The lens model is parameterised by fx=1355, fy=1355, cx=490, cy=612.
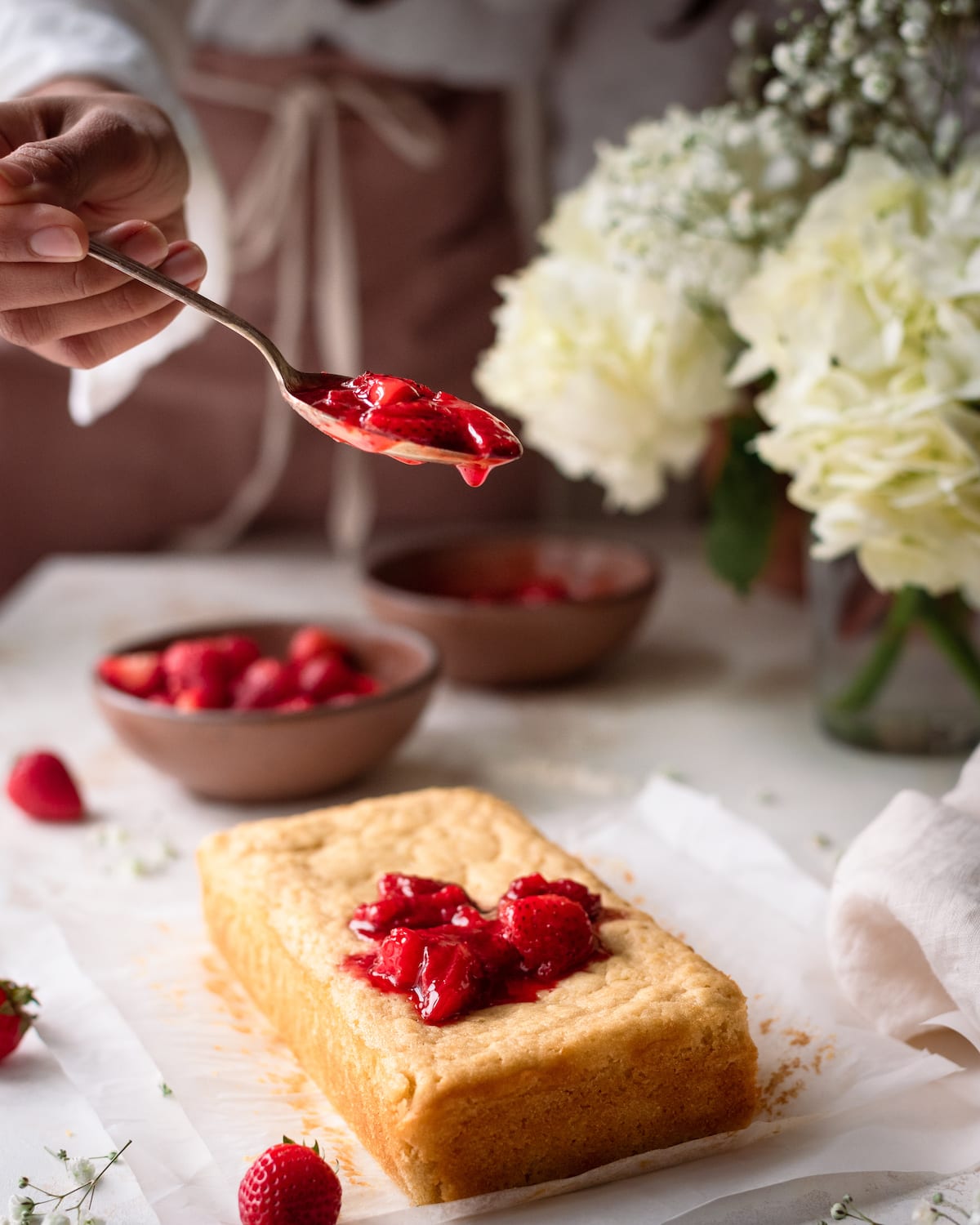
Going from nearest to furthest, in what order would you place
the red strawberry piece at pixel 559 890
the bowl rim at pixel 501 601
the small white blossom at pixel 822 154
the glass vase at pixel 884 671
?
1. the red strawberry piece at pixel 559 890
2. the small white blossom at pixel 822 154
3. the glass vase at pixel 884 671
4. the bowl rim at pixel 501 601

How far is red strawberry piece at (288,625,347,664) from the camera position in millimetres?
1616

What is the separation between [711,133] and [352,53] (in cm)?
113

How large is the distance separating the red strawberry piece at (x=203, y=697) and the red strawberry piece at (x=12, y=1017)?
482mm

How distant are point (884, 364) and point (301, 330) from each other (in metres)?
1.41

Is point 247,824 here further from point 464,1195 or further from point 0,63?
point 0,63

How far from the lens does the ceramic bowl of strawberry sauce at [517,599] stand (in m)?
1.73

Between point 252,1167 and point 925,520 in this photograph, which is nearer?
point 252,1167

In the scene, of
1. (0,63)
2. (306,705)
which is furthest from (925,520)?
(0,63)

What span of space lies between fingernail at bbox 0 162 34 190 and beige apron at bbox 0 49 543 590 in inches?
57.7

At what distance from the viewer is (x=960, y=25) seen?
1365mm

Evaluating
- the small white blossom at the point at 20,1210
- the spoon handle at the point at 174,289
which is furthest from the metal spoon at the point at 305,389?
the small white blossom at the point at 20,1210

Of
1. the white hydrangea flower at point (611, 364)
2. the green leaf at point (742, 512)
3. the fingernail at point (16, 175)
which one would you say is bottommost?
the green leaf at point (742, 512)

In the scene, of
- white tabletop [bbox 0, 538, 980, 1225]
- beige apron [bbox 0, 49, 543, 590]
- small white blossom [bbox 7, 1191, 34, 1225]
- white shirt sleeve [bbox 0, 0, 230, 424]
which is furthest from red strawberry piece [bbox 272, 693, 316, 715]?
beige apron [bbox 0, 49, 543, 590]

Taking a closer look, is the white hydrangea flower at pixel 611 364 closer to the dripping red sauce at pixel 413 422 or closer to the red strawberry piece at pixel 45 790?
the dripping red sauce at pixel 413 422
